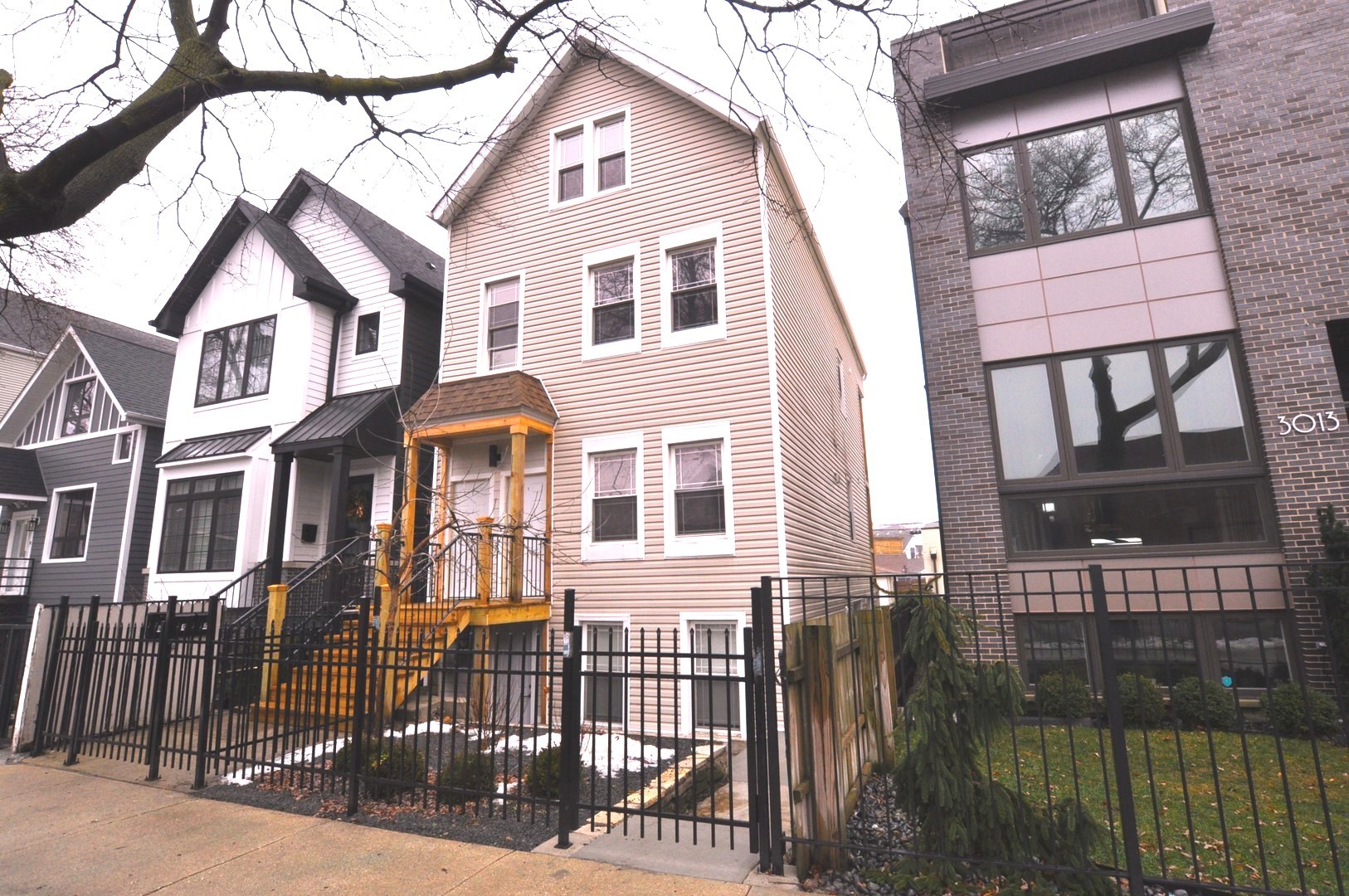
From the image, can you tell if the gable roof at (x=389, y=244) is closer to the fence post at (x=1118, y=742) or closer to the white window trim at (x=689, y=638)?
the white window trim at (x=689, y=638)

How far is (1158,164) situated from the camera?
984 cm

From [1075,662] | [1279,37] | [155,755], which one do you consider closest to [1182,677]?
[1075,662]

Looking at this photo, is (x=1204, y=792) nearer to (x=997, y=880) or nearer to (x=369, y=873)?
(x=997, y=880)

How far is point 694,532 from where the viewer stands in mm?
10195

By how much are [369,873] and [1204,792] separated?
6725 millimetres

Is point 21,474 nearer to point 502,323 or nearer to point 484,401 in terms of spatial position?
point 502,323

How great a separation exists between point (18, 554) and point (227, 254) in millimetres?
11524

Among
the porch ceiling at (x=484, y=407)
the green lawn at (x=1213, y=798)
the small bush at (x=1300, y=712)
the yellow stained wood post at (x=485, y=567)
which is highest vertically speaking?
the porch ceiling at (x=484, y=407)

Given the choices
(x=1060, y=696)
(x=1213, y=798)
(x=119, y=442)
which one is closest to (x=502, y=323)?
(x=1060, y=696)

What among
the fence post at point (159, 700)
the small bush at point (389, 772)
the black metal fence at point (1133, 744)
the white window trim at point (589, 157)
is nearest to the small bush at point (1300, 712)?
the black metal fence at point (1133, 744)

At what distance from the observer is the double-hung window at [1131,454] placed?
8805mm

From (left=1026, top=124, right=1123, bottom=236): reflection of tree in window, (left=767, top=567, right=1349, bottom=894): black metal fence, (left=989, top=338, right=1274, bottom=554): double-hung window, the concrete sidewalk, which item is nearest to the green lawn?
(left=767, top=567, right=1349, bottom=894): black metal fence

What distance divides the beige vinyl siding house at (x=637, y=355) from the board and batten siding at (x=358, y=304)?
1773 millimetres

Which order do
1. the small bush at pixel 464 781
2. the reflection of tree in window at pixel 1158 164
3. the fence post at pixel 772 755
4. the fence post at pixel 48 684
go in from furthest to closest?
the reflection of tree in window at pixel 1158 164 → the fence post at pixel 48 684 → the small bush at pixel 464 781 → the fence post at pixel 772 755
